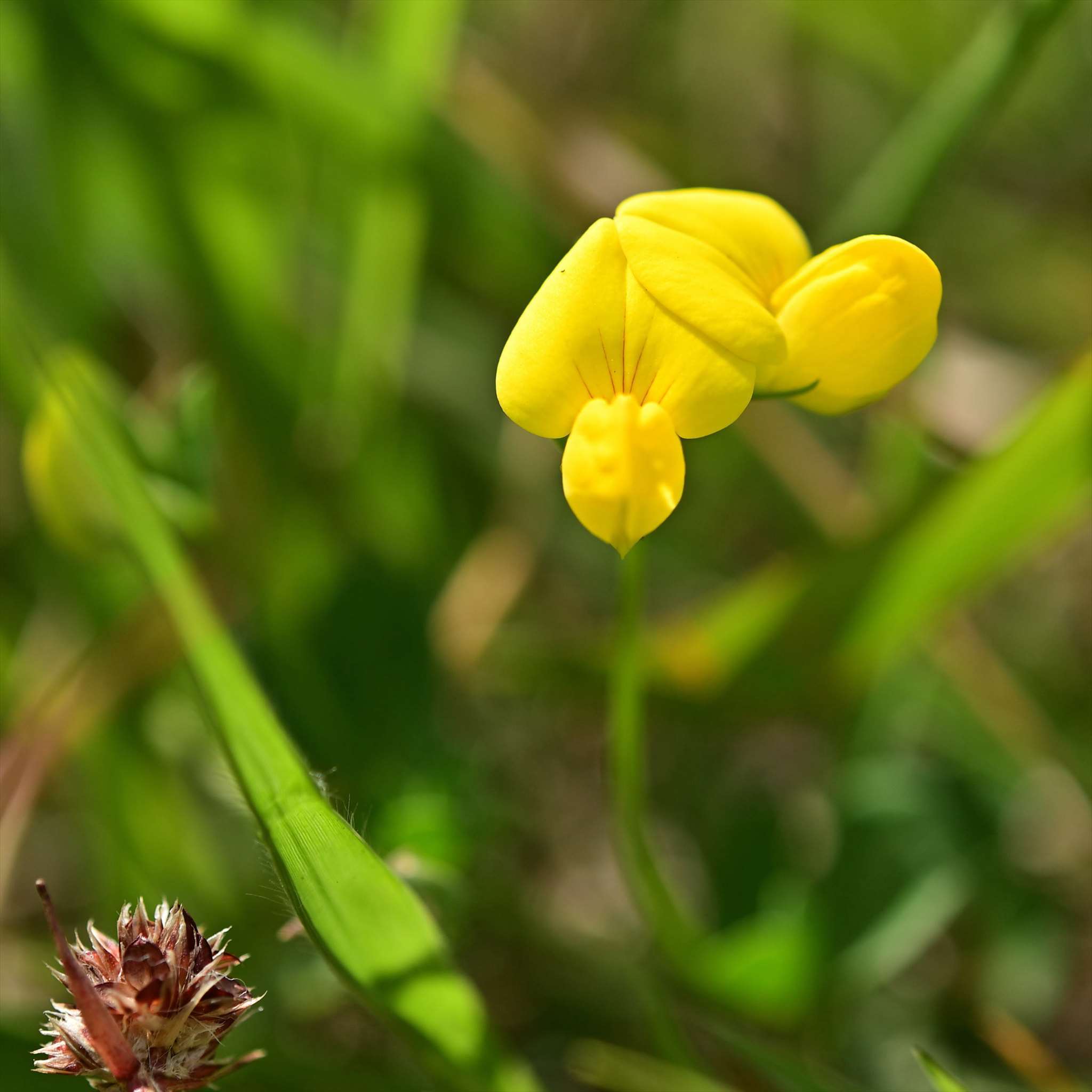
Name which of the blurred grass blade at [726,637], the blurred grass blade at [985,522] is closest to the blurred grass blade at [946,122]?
the blurred grass blade at [985,522]

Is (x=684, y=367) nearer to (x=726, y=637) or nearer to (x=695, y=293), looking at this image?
(x=695, y=293)

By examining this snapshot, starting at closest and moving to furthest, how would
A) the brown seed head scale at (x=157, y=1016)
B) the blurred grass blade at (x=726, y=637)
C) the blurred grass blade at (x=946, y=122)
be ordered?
the brown seed head scale at (x=157, y=1016)
the blurred grass blade at (x=946, y=122)
the blurred grass blade at (x=726, y=637)

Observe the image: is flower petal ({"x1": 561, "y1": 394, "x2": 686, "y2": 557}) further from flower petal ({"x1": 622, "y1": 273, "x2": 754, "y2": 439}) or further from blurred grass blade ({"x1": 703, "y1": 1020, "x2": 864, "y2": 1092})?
blurred grass blade ({"x1": 703, "y1": 1020, "x2": 864, "y2": 1092})

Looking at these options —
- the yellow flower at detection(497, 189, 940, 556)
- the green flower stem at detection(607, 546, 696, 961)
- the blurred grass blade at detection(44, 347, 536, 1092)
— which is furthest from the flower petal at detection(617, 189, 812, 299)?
the blurred grass blade at detection(44, 347, 536, 1092)

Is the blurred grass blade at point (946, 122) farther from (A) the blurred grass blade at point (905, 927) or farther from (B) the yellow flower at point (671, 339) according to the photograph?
(A) the blurred grass blade at point (905, 927)

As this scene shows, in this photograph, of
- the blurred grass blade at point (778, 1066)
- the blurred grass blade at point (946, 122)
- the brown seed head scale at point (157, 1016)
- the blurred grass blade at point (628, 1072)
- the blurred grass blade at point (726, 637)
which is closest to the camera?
the brown seed head scale at point (157, 1016)

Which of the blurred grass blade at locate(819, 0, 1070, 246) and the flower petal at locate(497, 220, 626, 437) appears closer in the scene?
the flower petal at locate(497, 220, 626, 437)

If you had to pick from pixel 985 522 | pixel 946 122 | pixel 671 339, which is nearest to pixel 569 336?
pixel 671 339

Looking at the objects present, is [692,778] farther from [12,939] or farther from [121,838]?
[12,939]
